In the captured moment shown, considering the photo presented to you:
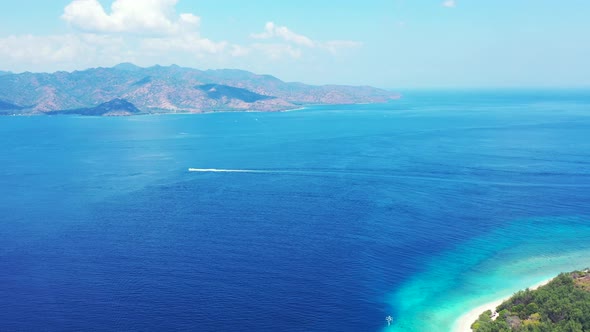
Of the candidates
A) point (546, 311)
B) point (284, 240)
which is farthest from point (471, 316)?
point (284, 240)

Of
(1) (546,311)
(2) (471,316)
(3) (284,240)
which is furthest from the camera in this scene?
(3) (284,240)

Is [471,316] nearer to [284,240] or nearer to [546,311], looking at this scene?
[546,311]

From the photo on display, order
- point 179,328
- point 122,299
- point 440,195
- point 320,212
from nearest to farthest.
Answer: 1. point 179,328
2. point 122,299
3. point 320,212
4. point 440,195

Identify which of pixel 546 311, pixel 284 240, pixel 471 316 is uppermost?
pixel 546 311

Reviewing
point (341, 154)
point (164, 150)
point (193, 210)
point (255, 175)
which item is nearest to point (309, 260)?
point (193, 210)

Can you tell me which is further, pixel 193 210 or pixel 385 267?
pixel 193 210

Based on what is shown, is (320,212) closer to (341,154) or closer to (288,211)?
(288,211)

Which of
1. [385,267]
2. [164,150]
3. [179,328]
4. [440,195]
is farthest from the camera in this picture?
[164,150]
